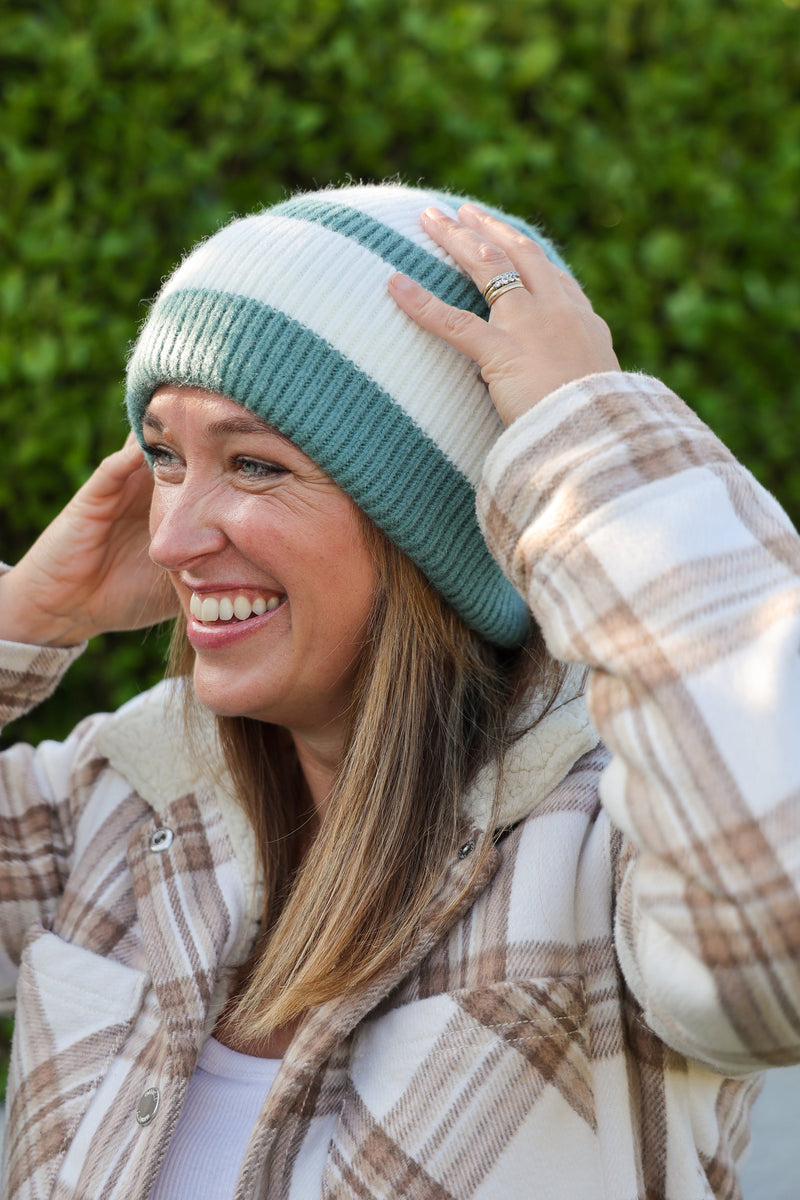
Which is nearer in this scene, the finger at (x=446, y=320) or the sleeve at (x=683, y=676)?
the sleeve at (x=683, y=676)

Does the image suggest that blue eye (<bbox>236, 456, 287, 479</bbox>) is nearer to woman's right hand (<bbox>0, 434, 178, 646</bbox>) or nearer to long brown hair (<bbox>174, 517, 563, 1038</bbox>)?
long brown hair (<bbox>174, 517, 563, 1038</bbox>)

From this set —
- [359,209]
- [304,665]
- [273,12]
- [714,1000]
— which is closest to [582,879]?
[714,1000]

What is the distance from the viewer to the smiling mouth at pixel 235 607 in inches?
77.3

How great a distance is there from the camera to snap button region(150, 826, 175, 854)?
2.20 meters

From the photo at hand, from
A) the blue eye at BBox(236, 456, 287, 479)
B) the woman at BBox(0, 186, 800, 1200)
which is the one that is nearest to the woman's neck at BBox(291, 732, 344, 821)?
the woman at BBox(0, 186, 800, 1200)

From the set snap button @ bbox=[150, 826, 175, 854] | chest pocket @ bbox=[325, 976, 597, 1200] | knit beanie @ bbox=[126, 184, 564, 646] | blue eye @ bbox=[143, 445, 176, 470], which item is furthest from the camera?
snap button @ bbox=[150, 826, 175, 854]

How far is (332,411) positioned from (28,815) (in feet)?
3.40

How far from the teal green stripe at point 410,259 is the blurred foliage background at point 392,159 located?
139cm

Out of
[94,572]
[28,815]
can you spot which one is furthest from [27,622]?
[28,815]

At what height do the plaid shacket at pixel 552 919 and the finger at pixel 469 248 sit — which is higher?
the finger at pixel 469 248

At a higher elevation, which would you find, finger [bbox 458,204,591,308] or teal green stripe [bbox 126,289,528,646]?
finger [bbox 458,204,591,308]

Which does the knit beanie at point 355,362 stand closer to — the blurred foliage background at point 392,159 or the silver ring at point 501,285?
the silver ring at point 501,285

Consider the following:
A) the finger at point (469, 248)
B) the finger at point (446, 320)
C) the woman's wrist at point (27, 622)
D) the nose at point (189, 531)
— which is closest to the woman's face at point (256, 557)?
the nose at point (189, 531)

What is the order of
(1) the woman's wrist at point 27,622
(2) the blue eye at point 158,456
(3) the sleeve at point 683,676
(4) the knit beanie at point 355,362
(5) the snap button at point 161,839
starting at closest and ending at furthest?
1. (3) the sleeve at point 683,676
2. (4) the knit beanie at point 355,362
3. (2) the blue eye at point 158,456
4. (5) the snap button at point 161,839
5. (1) the woman's wrist at point 27,622
